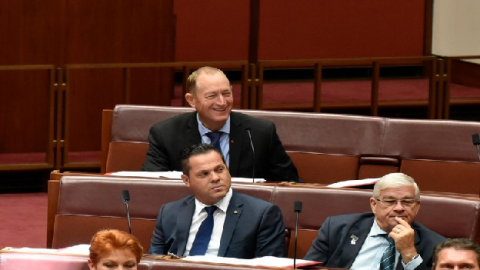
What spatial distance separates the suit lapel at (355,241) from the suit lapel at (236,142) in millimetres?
834

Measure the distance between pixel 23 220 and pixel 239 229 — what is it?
180 centimetres

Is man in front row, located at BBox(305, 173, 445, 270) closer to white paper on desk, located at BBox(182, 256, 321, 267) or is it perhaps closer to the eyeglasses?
the eyeglasses

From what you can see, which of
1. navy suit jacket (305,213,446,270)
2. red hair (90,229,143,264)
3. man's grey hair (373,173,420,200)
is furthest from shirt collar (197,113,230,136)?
red hair (90,229,143,264)

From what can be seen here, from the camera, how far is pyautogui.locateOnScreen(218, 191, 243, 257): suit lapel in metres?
3.38

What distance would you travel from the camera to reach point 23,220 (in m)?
4.94

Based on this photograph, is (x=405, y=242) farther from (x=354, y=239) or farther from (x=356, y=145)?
(x=356, y=145)

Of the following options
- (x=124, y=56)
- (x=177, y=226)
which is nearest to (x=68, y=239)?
(x=177, y=226)

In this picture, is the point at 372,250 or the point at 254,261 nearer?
the point at 254,261

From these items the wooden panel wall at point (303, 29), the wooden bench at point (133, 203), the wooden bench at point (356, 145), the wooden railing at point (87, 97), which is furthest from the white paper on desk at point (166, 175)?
the wooden panel wall at point (303, 29)

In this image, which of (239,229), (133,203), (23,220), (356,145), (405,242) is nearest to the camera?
(405,242)

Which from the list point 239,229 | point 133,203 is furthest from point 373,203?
point 133,203

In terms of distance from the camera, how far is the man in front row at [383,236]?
10.3 ft

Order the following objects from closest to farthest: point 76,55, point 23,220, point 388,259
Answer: point 388,259 → point 23,220 → point 76,55

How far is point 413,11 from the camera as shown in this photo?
769 centimetres
